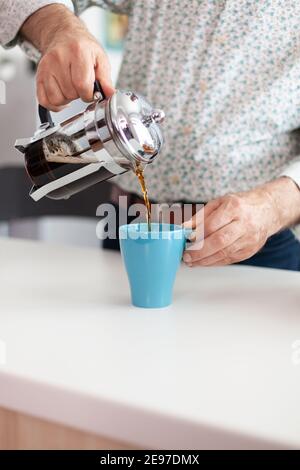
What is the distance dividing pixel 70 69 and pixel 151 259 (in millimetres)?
299

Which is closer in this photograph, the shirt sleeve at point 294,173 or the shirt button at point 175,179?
the shirt sleeve at point 294,173

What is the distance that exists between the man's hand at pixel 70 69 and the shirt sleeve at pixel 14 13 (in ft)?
0.49

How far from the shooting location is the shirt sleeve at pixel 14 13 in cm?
120

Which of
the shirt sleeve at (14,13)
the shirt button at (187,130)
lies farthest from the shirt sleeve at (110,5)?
the shirt button at (187,130)

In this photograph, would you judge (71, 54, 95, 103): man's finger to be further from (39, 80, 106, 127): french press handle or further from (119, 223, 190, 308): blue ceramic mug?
(119, 223, 190, 308): blue ceramic mug

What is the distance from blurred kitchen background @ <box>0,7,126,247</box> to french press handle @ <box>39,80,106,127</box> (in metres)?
1.23

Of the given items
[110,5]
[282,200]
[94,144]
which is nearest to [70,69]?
[94,144]

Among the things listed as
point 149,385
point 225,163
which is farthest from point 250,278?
point 149,385

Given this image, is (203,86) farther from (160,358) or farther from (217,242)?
(160,358)

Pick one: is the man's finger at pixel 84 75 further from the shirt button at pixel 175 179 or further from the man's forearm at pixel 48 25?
the shirt button at pixel 175 179

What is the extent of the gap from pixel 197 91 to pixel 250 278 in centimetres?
38

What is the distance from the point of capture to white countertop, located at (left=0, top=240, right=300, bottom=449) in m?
0.62

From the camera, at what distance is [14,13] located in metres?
1.23
